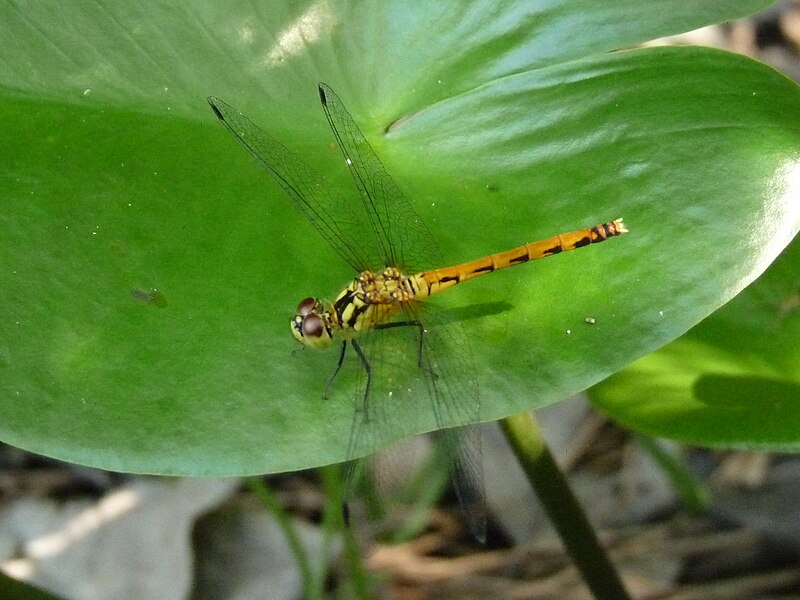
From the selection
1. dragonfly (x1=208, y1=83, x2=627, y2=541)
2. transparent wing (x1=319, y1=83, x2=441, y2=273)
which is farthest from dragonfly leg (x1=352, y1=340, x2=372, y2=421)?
transparent wing (x1=319, y1=83, x2=441, y2=273)

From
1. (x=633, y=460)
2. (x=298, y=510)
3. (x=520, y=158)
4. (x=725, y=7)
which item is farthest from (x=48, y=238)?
(x=633, y=460)

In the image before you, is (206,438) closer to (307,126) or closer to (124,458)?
(124,458)

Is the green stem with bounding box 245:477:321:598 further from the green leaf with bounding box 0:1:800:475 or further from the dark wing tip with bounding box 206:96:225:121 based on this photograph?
the dark wing tip with bounding box 206:96:225:121

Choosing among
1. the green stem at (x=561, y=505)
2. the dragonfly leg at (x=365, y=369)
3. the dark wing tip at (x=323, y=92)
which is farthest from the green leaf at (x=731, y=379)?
the dark wing tip at (x=323, y=92)

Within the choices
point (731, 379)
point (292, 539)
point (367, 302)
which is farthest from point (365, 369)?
point (292, 539)

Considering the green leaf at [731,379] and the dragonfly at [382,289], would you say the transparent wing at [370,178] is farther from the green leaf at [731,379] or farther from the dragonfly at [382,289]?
the green leaf at [731,379]

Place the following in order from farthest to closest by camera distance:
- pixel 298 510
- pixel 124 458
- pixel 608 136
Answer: pixel 298 510, pixel 608 136, pixel 124 458

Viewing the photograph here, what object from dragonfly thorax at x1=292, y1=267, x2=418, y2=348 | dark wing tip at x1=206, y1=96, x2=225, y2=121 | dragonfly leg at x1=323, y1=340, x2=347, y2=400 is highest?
dark wing tip at x1=206, y1=96, x2=225, y2=121

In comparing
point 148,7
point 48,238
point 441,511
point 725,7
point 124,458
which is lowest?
point 124,458
